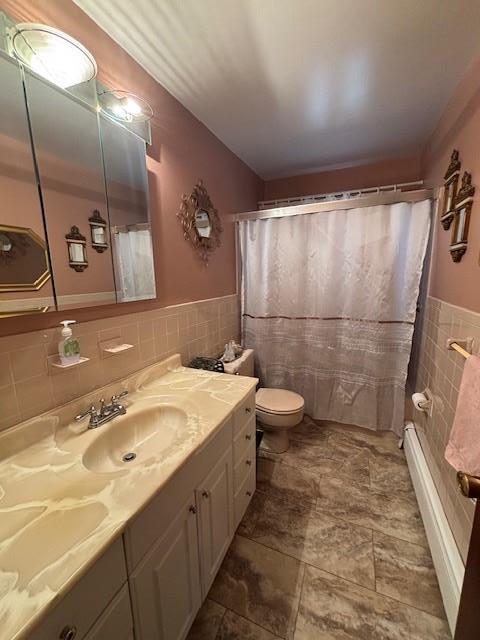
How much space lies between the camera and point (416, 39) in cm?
117

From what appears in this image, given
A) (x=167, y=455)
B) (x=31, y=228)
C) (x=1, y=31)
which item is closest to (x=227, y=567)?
(x=167, y=455)

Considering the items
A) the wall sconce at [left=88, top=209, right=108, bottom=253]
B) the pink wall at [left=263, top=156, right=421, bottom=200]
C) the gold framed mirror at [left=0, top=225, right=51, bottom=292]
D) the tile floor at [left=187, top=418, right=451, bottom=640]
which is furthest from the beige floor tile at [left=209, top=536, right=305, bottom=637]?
the pink wall at [left=263, top=156, right=421, bottom=200]

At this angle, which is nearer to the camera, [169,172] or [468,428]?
[468,428]

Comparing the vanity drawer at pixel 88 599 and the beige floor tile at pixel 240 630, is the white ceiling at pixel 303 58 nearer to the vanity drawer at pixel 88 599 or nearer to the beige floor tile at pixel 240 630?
the vanity drawer at pixel 88 599

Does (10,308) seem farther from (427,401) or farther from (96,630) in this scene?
(427,401)

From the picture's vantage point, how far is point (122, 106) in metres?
1.17

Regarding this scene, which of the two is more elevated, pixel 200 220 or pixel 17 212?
pixel 200 220

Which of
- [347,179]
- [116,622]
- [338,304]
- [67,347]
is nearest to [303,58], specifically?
[347,179]

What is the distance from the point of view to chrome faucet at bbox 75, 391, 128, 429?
100 centimetres

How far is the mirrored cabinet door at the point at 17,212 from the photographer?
0.81m

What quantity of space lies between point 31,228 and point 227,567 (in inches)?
64.5

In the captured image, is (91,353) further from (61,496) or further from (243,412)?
(243,412)

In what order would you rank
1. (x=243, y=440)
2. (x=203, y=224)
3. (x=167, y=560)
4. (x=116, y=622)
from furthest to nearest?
1. (x=203, y=224)
2. (x=243, y=440)
3. (x=167, y=560)
4. (x=116, y=622)

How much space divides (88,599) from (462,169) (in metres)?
Answer: 2.10
